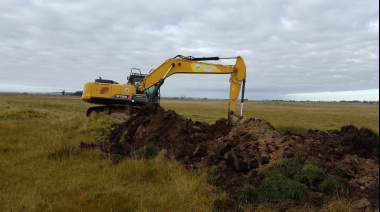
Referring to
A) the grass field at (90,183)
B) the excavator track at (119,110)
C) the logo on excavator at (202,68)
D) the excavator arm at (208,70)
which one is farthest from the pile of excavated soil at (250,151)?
the excavator track at (119,110)

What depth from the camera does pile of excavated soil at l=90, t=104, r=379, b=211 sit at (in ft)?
20.7

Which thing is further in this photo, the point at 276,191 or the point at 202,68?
the point at 202,68

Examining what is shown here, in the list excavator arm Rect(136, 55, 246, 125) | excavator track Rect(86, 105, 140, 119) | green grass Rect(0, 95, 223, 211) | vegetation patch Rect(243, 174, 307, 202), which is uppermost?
excavator arm Rect(136, 55, 246, 125)

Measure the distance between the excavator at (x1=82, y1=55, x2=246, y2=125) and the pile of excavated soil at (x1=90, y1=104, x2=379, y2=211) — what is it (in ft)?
10.2

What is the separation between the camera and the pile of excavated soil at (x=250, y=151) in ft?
20.7

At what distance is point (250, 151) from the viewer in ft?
27.4

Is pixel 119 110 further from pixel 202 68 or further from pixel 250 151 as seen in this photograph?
pixel 250 151

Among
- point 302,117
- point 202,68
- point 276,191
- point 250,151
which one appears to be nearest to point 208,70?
point 202,68

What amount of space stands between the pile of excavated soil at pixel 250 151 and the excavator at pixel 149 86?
3121 millimetres

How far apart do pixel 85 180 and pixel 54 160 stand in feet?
7.54

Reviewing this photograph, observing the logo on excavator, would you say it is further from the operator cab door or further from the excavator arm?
the operator cab door

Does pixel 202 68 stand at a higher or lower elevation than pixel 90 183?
higher

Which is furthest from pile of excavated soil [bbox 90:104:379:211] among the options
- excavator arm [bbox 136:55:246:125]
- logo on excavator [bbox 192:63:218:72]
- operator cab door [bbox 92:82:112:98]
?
operator cab door [bbox 92:82:112:98]

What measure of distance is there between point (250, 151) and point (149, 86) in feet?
33.6
